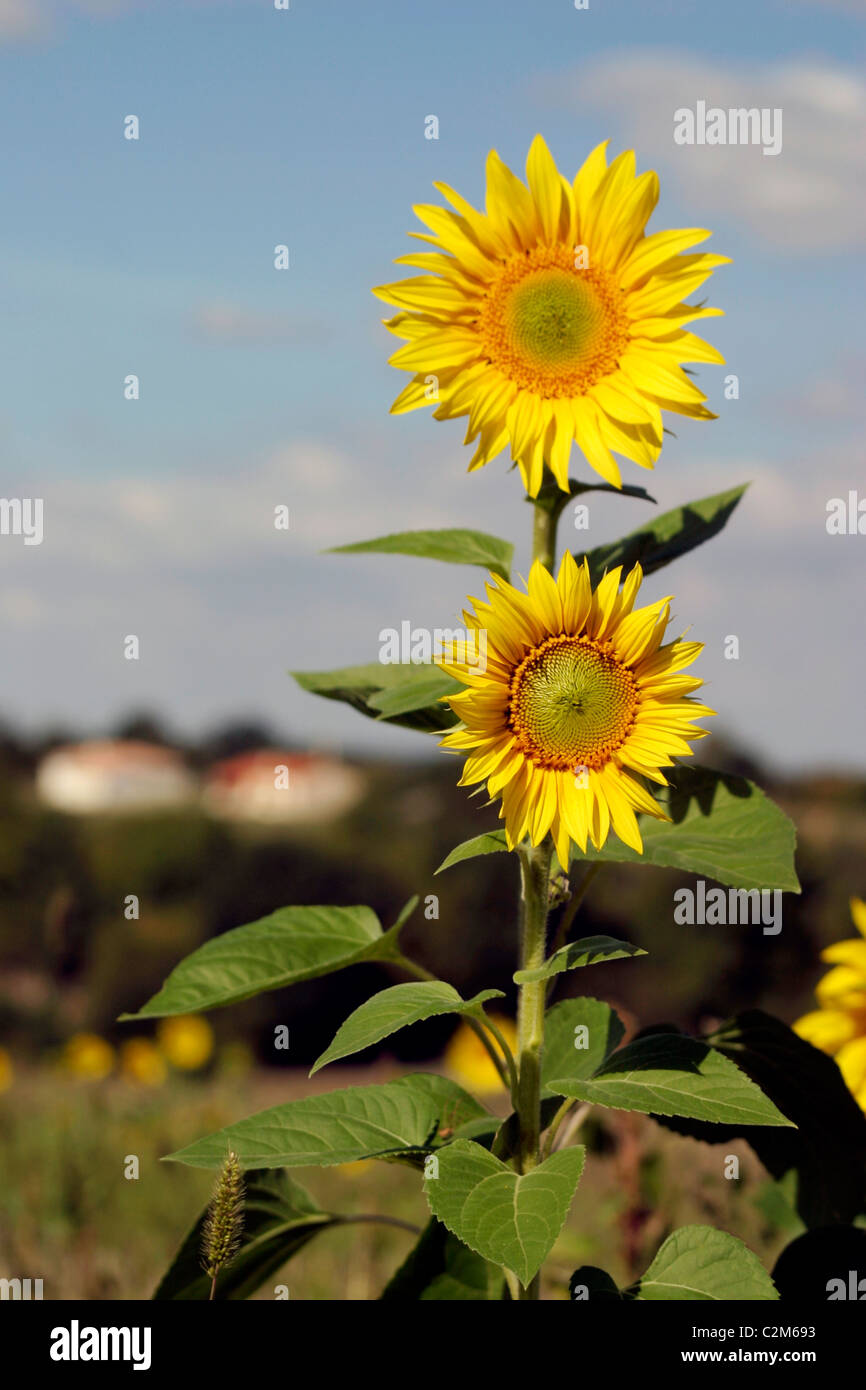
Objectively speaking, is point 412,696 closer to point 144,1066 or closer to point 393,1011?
point 393,1011

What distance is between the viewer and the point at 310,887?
1505cm

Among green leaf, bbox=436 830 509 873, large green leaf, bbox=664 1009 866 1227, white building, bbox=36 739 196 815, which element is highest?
white building, bbox=36 739 196 815

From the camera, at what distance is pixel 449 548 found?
246 centimetres

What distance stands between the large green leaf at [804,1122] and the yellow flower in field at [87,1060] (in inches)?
162

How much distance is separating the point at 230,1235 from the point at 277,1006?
39.6ft

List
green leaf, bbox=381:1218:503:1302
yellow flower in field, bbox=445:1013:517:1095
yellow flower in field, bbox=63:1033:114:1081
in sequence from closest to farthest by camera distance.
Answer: green leaf, bbox=381:1218:503:1302, yellow flower in field, bbox=63:1033:114:1081, yellow flower in field, bbox=445:1013:517:1095

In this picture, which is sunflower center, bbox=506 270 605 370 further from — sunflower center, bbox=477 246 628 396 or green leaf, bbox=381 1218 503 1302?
green leaf, bbox=381 1218 503 1302

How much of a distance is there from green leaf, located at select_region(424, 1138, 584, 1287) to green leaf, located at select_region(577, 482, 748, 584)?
94 centimetres

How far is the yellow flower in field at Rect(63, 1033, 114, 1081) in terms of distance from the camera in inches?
264

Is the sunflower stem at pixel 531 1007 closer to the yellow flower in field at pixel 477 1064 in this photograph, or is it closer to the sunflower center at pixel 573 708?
the sunflower center at pixel 573 708

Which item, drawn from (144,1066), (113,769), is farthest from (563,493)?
(113,769)

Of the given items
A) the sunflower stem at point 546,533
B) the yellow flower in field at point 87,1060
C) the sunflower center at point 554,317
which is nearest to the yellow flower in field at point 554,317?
the sunflower center at point 554,317

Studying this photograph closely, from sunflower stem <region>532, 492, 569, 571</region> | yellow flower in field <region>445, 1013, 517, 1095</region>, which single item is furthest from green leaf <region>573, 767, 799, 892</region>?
yellow flower in field <region>445, 1013, 517, 1095</region>

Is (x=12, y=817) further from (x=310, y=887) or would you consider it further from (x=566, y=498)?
(x=566, y=498)
